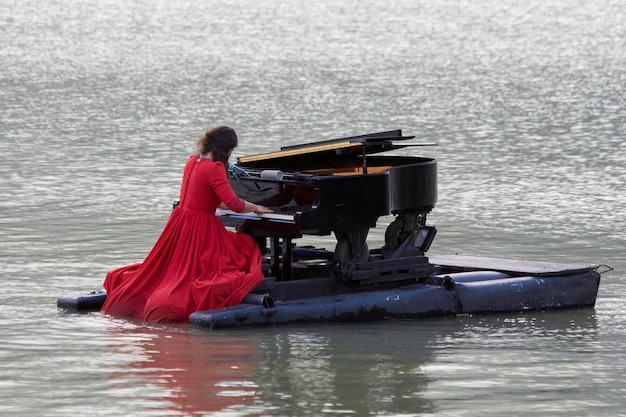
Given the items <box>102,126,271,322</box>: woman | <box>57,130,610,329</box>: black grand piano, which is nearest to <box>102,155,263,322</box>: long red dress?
<box>102,126,271,322</box>: woman

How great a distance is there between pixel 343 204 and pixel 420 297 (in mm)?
841

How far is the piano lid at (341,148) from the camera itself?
10000mm

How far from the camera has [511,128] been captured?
23359mm

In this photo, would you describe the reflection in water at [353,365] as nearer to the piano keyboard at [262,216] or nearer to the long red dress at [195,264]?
the long red dress at [195,264]

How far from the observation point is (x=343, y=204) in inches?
379

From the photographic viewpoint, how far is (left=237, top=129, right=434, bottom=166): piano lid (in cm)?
1000

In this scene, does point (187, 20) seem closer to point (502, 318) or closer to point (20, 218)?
point (20, 218)

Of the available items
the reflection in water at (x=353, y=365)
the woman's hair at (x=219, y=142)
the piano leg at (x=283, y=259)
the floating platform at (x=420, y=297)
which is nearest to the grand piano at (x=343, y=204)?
the piano leg at (x=283, y=259)

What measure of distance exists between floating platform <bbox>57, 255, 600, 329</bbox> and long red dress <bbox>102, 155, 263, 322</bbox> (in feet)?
0.48

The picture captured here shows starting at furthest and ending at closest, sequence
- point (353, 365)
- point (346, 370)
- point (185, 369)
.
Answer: point (353, 365) → point (346, 370) → point (185, 369)

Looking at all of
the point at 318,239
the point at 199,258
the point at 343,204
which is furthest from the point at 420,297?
the point at 318,239

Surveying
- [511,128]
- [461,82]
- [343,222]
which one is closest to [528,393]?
[343,222]

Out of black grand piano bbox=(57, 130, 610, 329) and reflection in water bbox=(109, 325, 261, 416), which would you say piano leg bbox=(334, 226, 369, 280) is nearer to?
black grand piano bbox=(57, 130, 610, 329)

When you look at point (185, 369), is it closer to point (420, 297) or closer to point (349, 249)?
point (349, 249)
